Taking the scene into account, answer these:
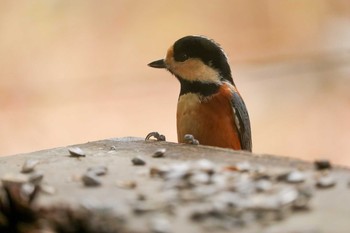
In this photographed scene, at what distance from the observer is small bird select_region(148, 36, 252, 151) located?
2.87 meters

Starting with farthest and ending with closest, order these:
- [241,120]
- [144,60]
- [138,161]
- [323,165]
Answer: [144,60], [241,120], [138,161], [323,165]

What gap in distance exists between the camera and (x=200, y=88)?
2969 millimetres

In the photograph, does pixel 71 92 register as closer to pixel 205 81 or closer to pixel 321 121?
pixel 321 121

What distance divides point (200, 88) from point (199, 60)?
117mm

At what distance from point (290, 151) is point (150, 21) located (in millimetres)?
1239

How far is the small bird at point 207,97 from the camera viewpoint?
2871mm

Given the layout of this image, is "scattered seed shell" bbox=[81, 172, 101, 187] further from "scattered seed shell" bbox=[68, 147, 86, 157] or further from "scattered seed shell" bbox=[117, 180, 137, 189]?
"scattered seed shell" bbox=[68, 147, 86, 157]

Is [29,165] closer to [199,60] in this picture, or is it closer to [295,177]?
[295,177]

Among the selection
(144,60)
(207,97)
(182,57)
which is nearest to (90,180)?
(207,97)

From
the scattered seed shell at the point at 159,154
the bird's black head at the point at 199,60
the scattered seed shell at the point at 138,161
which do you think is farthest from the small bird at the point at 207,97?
the scattered seed shell at the point at 138,161

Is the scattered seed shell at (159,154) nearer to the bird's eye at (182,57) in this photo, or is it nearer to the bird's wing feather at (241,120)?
the bird's wing feather at (241,120)

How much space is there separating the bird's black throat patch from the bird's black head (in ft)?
0.05

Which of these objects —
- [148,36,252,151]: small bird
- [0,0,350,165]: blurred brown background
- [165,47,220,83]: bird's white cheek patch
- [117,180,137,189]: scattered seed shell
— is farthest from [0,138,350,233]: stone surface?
[0,0,350,165]: blurred brown background

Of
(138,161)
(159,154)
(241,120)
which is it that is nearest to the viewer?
(138,161)
